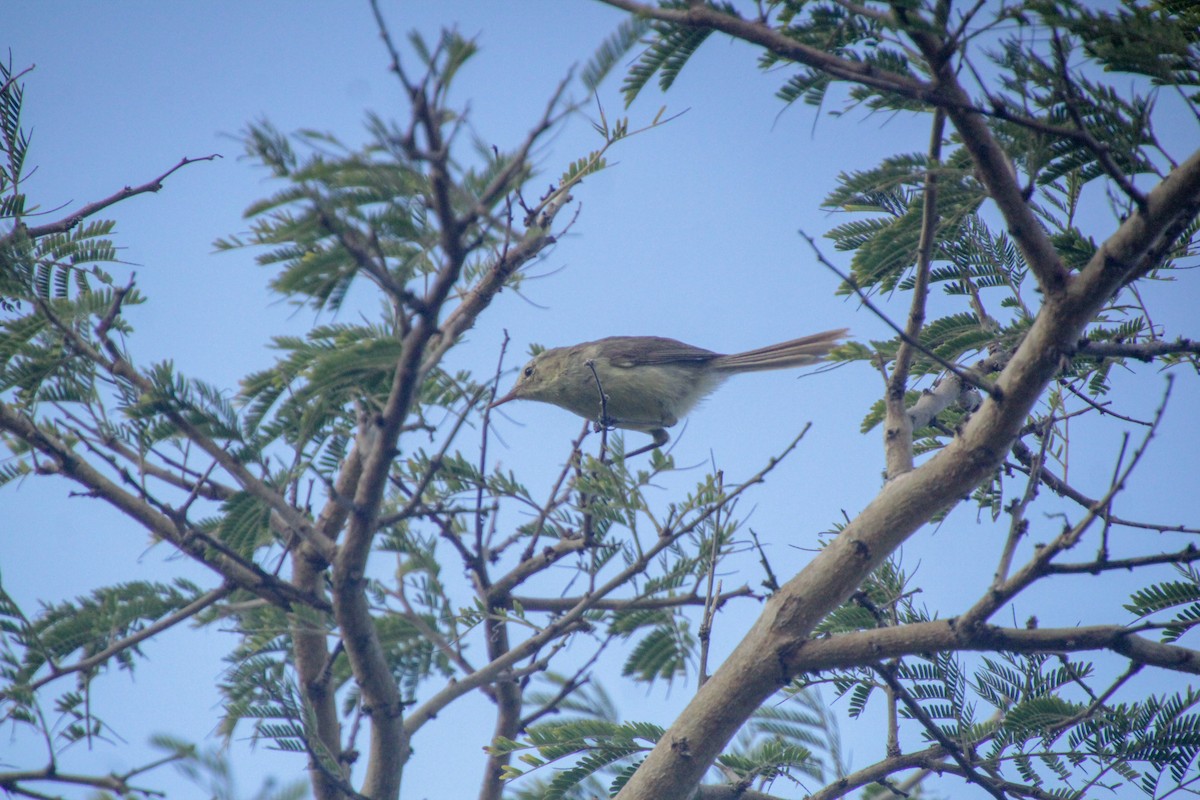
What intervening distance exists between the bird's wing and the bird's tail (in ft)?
0.56

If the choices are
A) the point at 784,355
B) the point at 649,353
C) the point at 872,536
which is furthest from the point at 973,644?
the point at 649,353

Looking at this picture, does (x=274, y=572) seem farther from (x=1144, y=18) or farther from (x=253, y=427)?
(x=1144, y=18)

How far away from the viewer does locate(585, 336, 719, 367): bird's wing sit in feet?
23.1

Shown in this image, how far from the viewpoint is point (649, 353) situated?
23.3ft

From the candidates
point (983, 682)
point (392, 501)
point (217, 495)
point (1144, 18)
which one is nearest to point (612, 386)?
point (392, 501)

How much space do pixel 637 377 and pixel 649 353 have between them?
0.33 meters

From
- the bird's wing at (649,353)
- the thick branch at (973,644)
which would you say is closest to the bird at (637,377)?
the bird's wing at (649,353)

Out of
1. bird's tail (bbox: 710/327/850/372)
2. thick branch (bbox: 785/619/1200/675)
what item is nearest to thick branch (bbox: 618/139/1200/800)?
thick branch (bbox: 785/619/1200/675)

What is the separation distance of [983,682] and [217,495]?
3119mm

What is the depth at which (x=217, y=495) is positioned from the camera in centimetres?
394

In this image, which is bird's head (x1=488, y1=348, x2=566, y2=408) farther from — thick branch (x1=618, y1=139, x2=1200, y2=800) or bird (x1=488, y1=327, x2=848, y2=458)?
thick branch (x1=618, y1=139, x2=1200, y2=800)

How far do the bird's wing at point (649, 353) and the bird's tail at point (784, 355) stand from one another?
169mm

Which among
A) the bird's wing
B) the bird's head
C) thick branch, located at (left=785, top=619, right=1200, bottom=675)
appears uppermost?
the bird's wing

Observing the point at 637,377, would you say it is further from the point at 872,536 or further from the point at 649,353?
the point at 872,536
